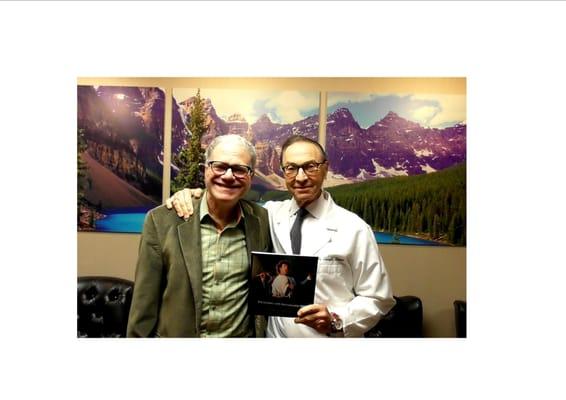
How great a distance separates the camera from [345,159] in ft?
6.38

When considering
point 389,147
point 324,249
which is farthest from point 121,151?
point 389,147

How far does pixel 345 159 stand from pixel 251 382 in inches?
37.7

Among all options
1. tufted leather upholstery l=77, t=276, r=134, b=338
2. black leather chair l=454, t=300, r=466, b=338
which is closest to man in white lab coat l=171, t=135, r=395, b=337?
black leather chair l=454, t=300, r=466, b=338

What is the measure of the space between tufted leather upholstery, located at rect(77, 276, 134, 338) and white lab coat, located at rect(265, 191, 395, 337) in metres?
0.58

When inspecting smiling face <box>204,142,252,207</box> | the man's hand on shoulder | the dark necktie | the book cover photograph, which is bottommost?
the book cover photograph

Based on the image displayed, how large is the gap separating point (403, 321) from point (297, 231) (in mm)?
565

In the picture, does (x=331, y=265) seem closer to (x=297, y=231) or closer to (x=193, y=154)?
(x=297, y=231)

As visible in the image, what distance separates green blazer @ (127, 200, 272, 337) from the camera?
6.15 ft

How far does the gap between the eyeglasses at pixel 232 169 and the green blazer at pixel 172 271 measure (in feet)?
0.36

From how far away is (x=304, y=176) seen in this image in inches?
76.0

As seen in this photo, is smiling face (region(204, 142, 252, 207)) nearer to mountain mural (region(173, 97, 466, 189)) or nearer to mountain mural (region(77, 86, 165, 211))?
mountain mural (region(173, 97, 466, 189))
